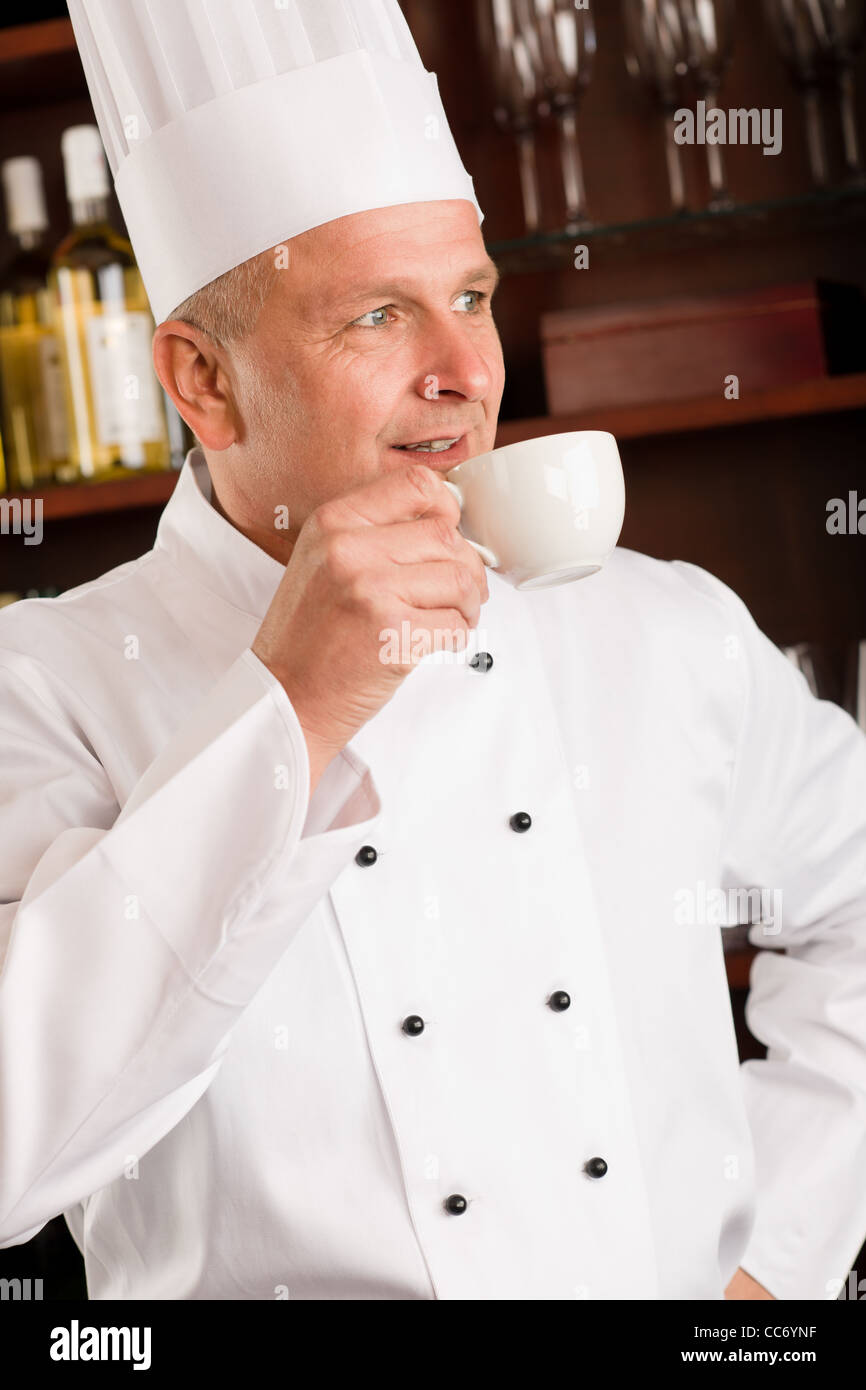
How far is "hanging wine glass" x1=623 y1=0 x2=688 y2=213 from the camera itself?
1.59m

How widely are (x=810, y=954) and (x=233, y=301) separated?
0.78 metres

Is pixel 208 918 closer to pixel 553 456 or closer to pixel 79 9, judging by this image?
pixel 553 456

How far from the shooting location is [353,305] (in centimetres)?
102

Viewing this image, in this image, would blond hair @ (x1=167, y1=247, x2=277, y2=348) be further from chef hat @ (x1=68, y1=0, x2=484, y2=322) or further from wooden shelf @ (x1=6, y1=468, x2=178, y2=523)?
wooden shelf @ (x1=6, y1=468, x2=178, y2=523)

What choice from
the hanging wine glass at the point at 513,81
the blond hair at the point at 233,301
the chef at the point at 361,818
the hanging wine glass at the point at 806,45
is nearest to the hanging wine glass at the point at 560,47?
the hanging wine glass at the point at 513,81

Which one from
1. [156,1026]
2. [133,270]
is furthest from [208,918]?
[133,270]

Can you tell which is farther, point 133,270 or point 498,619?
point 133,270

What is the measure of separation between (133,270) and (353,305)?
77cm

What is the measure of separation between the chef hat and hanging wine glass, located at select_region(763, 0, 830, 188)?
2.14ft

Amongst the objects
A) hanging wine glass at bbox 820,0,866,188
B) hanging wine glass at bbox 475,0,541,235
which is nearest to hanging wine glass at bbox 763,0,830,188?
hanging wine glass at bbox 820,0,866,188

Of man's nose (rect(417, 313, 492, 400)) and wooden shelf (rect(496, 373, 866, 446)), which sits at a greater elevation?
wooden shelf (rect(496, 373, 866, 446))

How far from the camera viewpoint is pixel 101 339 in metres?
1.68
